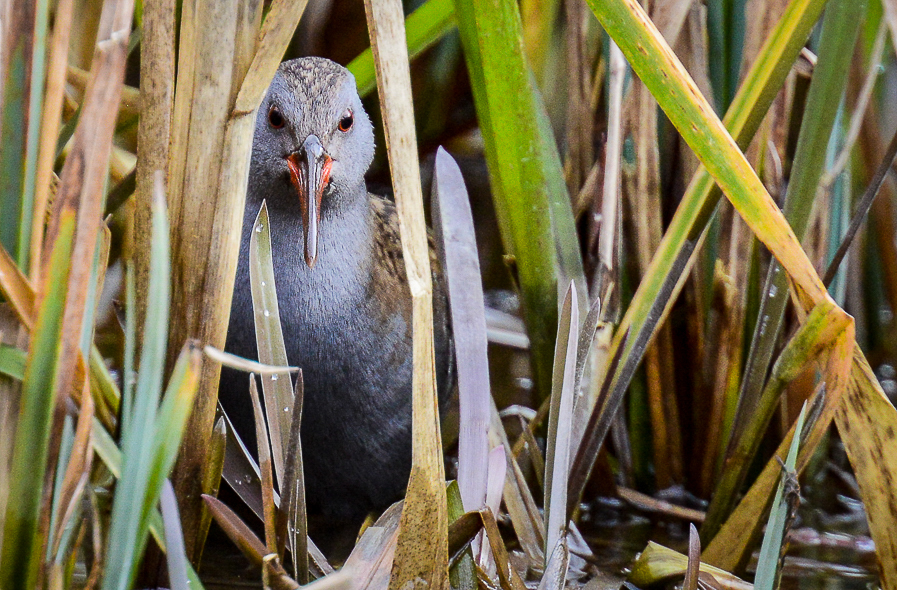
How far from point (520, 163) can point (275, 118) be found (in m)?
0.46

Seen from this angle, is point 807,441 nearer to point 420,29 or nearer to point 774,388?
point 774,388

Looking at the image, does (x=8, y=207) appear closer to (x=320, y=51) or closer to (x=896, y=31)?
(x=896, y=31)

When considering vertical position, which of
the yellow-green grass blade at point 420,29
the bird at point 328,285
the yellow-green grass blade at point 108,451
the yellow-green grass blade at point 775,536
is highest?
the yellow-green grass blade at point 420,29

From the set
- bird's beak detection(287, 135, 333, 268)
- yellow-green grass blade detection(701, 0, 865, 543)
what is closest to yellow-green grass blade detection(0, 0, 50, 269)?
bird's beak detection(287, 135, 333, 268)

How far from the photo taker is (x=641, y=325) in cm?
169

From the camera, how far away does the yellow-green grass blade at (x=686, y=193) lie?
4.43ft

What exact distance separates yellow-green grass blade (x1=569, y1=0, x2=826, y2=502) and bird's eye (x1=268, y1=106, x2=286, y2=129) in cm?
65

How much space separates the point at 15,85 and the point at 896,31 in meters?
1.20

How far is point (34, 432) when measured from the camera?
3.46 ft

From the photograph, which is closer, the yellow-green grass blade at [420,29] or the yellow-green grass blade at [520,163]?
the yellow-green grass blade at [520,163]

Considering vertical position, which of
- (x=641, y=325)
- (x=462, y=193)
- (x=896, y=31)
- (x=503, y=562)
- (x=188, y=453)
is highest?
(x=896, y=31)

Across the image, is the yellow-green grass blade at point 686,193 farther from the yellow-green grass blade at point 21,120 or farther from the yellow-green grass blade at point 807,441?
the yellow-green grass blade at point 21,120

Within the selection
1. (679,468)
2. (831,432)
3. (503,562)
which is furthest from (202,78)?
(831,432)

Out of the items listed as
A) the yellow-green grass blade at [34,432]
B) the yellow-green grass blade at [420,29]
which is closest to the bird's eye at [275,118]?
Answer: the yellow-green grass blade at [420,29]
